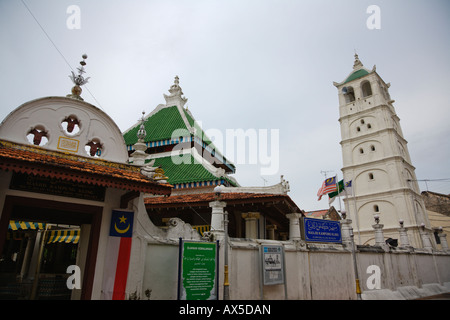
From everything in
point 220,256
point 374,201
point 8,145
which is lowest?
point 220,256

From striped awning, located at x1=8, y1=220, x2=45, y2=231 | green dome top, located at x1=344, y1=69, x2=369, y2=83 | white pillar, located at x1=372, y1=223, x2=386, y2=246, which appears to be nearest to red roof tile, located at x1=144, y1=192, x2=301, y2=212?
white pillar, located at x1=372, y1=223, x2=386, y2=246

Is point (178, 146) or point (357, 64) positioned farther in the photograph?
point (357, 64)

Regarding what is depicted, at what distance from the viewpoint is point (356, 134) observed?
1351 inches

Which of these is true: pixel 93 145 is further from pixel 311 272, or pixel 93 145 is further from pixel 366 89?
pixel 366 89

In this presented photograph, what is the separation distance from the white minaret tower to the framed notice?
20.3 meters

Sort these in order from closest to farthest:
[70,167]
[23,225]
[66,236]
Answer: [70,167], [66,236], [23,225]

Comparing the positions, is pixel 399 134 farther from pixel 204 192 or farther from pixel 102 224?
pixel 102 224

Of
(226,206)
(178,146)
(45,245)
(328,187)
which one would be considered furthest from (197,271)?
(45,245)

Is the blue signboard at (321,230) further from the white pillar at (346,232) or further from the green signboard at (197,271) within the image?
the green signboard at (197,271)

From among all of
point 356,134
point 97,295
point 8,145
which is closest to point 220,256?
point 97,295

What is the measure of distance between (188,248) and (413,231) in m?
28.0

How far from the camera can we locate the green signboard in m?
7.31

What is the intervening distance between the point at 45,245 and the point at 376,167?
32.6 meters

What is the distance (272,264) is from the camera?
31.9 ft
